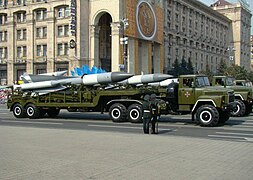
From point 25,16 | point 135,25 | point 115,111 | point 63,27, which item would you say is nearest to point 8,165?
point 115,111

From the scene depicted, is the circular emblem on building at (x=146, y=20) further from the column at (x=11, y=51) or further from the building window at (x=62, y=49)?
the column at (x=11, y=51)

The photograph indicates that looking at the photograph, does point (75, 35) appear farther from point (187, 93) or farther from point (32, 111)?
point (187, 93)

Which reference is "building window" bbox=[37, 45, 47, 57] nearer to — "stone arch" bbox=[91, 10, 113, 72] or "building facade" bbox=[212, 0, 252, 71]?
"stone arch" bbox=[91, 10, 113, 72]

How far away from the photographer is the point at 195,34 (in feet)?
316

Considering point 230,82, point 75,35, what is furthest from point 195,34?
point 230,82

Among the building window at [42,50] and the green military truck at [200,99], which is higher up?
the building window at [42,50]

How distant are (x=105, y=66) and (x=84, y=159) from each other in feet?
187

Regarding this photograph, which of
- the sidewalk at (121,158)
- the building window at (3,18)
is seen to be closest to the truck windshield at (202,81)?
the sidewalk at (121,158)

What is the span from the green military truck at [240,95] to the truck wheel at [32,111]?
11.0 meters

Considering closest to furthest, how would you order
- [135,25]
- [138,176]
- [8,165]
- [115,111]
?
1. [138,176]
2. [8,165]
3. [115,111]
4. [135,25]

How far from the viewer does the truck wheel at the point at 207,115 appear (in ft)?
56.3

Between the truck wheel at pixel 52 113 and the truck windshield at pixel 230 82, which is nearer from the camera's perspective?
the truck windshield at pixel 230 82

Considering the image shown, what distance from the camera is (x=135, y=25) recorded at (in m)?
59.3

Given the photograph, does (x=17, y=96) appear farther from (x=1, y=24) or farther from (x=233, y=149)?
(x=1, y=24)
